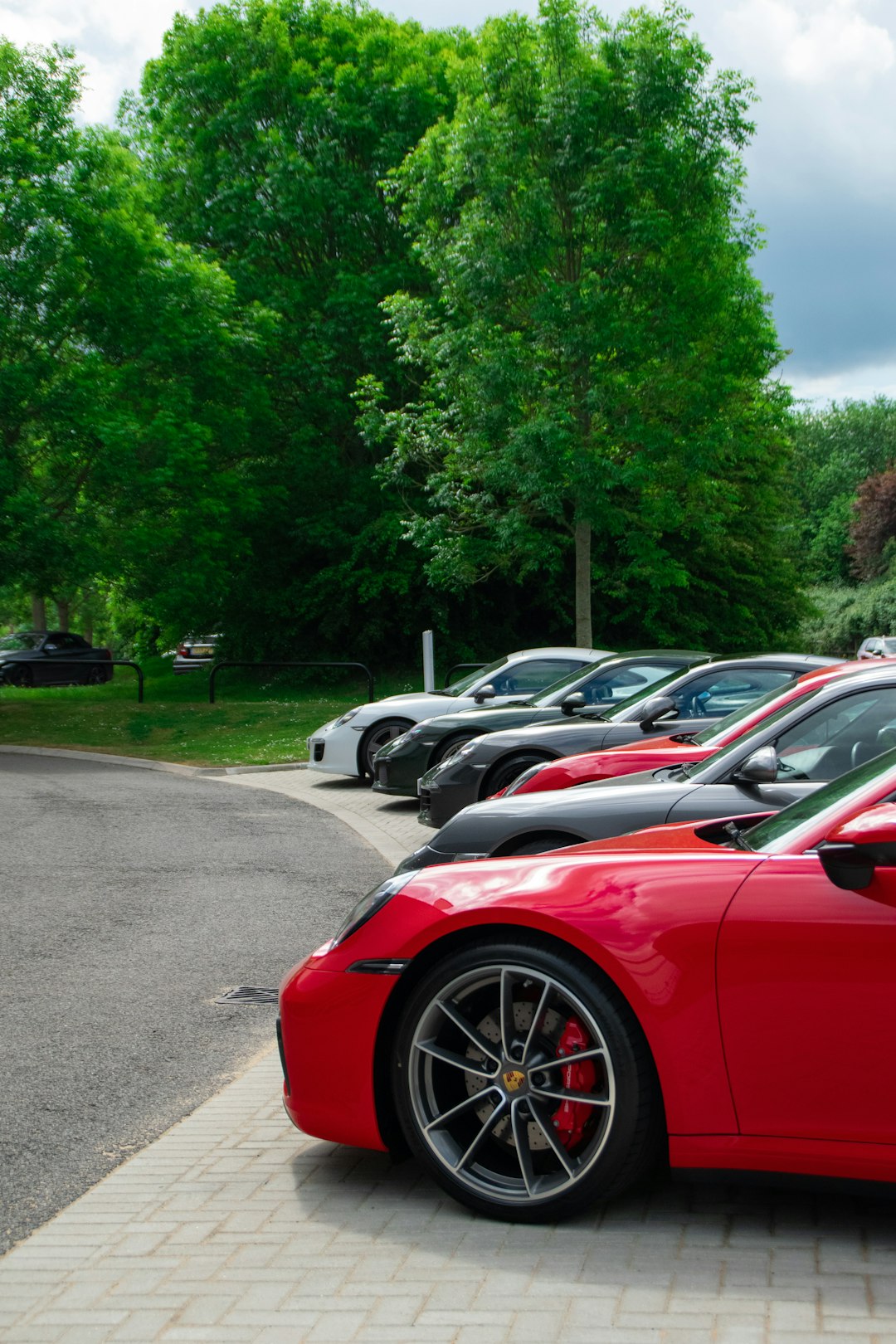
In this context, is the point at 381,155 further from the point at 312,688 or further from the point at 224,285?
the point at 312,688

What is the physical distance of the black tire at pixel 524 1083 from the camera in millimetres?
3377

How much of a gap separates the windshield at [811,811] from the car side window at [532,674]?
10.5m

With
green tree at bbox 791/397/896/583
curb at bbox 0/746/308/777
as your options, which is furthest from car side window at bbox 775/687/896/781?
green tree at bbox 791/397/896/583

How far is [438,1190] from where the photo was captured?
3.77 metres

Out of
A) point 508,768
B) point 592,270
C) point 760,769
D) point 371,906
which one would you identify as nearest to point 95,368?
point 592,270

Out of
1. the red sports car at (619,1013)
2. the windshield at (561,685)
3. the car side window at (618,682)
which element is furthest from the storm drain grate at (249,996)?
the windshield at (561,685)

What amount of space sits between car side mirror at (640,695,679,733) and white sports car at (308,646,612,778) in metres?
4.21

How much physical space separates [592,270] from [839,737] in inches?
738

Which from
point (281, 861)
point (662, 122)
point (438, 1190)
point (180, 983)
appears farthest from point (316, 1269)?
point (662, 122)

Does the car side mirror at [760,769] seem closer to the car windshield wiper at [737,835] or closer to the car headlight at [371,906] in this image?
the car windshield wiper at [737,835]

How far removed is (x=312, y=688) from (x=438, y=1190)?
27660 mm

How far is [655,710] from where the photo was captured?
29.1 ft

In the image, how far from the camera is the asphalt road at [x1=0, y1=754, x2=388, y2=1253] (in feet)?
14.6

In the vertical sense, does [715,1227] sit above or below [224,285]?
below
